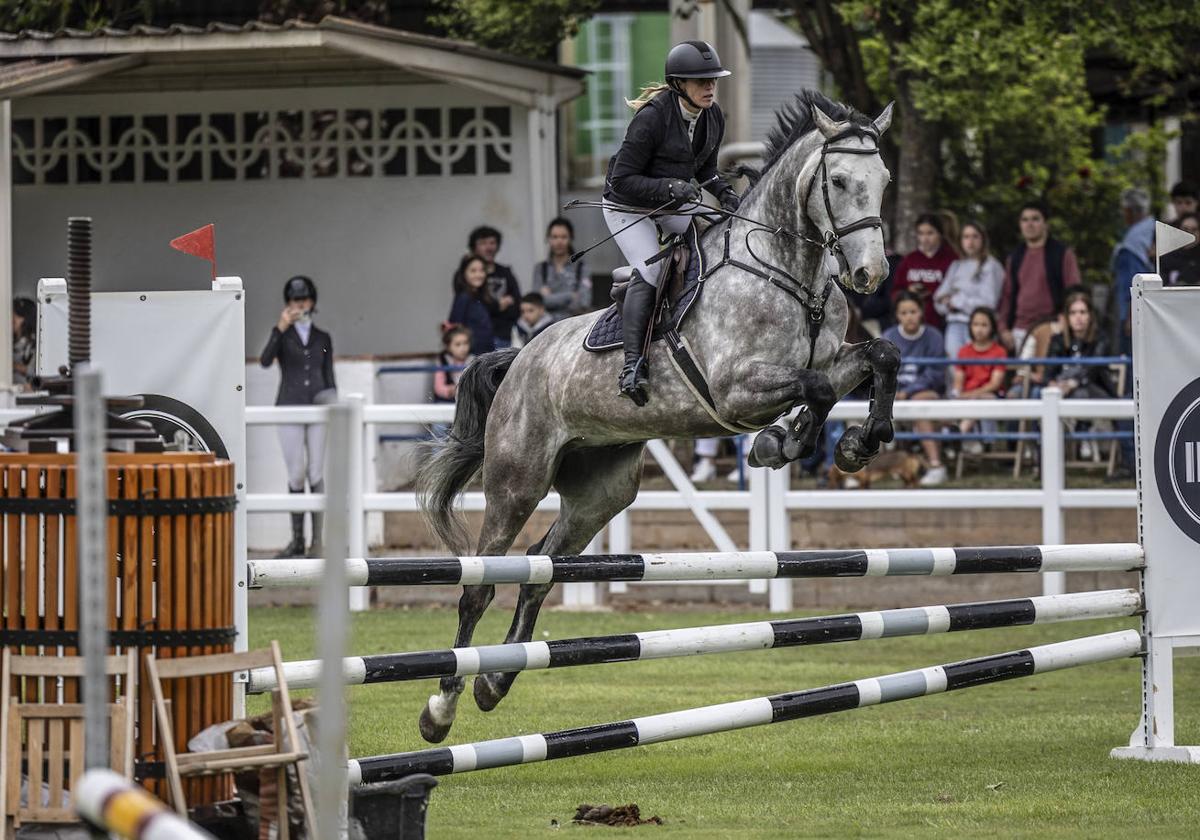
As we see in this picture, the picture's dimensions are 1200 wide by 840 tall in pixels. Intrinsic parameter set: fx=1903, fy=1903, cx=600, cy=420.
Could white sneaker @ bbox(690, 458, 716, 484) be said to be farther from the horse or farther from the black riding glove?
the black riding glove

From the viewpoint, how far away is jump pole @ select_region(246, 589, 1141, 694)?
211 inches

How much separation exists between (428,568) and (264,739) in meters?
0.94

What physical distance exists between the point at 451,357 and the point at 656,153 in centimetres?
628

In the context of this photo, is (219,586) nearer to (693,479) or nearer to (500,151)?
(693,479)

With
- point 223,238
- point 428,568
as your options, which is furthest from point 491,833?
point 223,238

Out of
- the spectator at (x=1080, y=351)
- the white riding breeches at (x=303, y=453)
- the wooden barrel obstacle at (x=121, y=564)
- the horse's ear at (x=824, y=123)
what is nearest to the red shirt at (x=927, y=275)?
the spectator at (x=1080, y=351)

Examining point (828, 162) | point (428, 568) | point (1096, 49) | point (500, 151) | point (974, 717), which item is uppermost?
point (1096, 49)

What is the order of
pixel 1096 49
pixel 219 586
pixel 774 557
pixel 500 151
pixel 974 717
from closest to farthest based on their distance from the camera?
pixel 219 586 < pixel 774 557 < pixel 974 717 < pixel 500 151 < pixel 1096 49

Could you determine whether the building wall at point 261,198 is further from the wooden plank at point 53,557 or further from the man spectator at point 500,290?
the wooden plank at point 53,557

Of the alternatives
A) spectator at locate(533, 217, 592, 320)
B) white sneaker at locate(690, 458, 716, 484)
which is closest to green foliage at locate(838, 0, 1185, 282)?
spectator at locate(533, 217, 592, 320)

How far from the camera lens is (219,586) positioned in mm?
4641

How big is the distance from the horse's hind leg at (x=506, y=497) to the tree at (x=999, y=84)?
7.03 m

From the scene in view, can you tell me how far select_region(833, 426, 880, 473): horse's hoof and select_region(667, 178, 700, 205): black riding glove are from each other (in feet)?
3.38

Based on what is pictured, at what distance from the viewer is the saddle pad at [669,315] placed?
6.90 m
